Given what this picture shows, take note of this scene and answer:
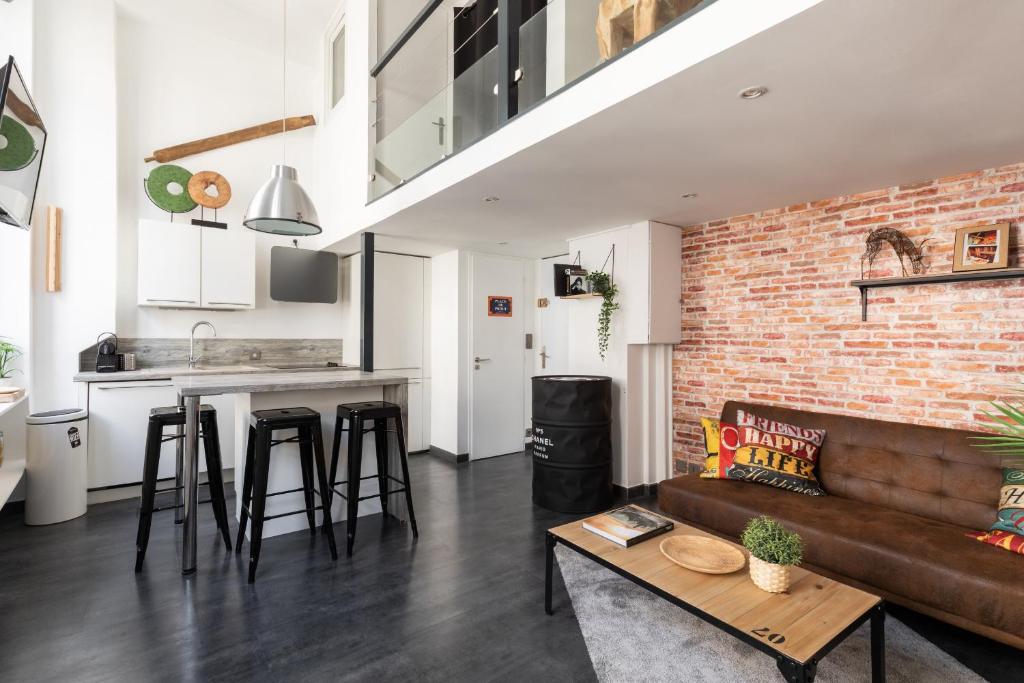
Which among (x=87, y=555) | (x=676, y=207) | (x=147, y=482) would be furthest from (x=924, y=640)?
(x=87, y=555)

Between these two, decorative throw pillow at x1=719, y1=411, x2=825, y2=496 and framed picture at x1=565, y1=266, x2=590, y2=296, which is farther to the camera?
framed picture at x1=565, y1=266, x2=590, y2=296

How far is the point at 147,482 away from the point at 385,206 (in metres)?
2.42

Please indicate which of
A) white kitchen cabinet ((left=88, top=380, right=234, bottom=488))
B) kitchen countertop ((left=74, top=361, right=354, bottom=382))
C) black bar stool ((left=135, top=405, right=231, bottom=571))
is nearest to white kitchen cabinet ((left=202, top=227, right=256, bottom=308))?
kitchen countertop ((left=74, top=361, right=354, bottom=382))

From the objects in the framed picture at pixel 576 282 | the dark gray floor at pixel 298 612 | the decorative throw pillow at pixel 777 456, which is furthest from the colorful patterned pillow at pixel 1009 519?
the framed picture at pixel 576 282

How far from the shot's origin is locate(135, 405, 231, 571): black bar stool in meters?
2.78

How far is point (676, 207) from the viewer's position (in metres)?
3.45

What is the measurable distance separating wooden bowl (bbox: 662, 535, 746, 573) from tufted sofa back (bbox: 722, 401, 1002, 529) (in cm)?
122

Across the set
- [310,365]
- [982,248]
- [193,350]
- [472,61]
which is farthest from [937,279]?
[193,350]

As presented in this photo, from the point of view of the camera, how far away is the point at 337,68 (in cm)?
516

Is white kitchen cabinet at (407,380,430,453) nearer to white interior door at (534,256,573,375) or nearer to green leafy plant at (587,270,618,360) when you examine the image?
white interior door at (534,256,573,375)

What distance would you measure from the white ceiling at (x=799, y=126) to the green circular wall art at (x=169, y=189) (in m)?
2.53

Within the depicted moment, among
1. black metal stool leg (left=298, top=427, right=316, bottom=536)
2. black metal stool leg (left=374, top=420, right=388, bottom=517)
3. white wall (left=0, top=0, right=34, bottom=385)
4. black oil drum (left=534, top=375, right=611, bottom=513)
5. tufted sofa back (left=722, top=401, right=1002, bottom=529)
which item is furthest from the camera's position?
black oil drum (left=534, top=375, right=611, bottom=513)

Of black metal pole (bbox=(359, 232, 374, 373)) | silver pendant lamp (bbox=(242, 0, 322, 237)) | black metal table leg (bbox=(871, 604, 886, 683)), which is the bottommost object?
black metal table leg (bbox=(871, 604, 886, 683))

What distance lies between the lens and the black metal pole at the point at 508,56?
2715mm
